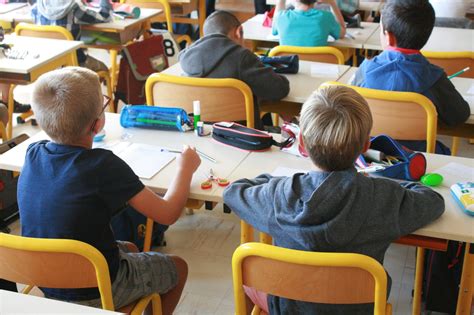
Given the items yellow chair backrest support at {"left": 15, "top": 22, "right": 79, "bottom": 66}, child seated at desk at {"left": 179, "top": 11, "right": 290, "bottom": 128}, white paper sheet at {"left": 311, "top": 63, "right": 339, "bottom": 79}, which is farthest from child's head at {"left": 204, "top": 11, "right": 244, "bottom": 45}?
yellow chair backrest support at {"left": 15, "top": 22, "right": 79, "bottom": 66}

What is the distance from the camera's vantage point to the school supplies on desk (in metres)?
2.09

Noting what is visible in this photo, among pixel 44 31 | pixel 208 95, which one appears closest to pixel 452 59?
pixel 208 95

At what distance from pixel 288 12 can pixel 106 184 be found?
8.48 ft

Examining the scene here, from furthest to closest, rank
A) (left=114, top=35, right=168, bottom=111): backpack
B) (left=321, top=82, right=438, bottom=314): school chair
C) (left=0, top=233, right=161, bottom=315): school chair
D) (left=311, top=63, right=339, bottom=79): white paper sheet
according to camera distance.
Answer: (left=114, top=35, right=168, bottom=111): backpack → (left=311, top=63, right=339, bottom=79): white paper sheet → (left=321, top=82, right=438, bottom=314): school chair → (left=0, top=233, right=161, bottom=315): school chair

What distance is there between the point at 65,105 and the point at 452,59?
2.34 metres

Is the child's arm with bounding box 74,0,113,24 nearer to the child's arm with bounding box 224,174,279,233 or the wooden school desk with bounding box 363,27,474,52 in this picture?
the wooden school desk with bounding box 363,27,474,52

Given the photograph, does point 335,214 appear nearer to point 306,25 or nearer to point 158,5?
point 306,25

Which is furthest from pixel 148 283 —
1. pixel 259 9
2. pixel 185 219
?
pixel 259 9

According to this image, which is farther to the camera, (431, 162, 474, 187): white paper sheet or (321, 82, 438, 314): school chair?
(321, 82, 438, 314): school chair

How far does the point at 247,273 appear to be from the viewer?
70.6 inches

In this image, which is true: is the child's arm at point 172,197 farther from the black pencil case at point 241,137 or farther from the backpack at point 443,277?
the backpack at point 443,277

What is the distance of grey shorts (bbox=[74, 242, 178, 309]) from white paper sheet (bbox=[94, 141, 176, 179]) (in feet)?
0.90

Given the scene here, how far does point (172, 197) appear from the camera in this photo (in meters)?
2.21

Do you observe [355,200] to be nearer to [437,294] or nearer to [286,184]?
[286,184]
